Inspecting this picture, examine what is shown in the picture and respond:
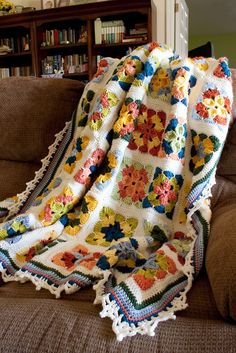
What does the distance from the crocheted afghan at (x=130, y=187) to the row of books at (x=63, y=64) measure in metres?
2.27

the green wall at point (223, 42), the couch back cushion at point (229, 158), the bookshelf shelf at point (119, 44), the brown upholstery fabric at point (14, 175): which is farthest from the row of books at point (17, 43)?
the green wall at point (223, 42)

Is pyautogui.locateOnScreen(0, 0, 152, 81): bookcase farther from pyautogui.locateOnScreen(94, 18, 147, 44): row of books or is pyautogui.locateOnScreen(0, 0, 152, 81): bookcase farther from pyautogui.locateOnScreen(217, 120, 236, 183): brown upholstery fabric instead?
pyautogui.locateOnScreen(217, 120, 236, 183): brown upholstery fabric

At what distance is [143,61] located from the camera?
1.25 m

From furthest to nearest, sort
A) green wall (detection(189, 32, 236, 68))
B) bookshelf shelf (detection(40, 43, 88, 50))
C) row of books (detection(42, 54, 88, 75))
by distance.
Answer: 1. green wall (detection(189, 32, 236, 68))
2. row of books (detection(42, 54, 88, 75))
3. bookshelf shelf (detection(40, 43, 88, 50))

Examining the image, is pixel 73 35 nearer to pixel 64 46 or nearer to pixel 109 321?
pixel 64 46

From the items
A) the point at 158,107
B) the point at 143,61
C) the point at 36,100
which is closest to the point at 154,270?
the point at 158,107

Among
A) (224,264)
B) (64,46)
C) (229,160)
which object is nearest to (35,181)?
(229,160)

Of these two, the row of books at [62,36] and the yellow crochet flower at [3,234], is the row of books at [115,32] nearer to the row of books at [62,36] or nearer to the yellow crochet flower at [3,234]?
the row of books at [62,36]

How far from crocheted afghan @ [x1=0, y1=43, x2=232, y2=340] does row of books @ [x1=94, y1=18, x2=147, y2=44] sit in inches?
80.6

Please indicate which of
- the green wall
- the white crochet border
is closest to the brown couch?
the white crochet border

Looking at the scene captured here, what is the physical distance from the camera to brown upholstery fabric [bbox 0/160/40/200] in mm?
1347

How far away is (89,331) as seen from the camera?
2.07ft

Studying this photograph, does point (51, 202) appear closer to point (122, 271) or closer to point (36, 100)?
point (122, 271)

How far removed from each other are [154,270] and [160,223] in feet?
0.81
